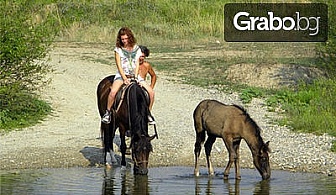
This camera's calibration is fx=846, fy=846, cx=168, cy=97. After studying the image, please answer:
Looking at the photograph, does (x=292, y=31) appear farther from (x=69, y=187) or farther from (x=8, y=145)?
(x=69, y=187)

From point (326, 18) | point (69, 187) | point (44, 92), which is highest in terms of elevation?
point (326, 18)

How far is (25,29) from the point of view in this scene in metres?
19.3

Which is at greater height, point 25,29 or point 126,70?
point 25,29

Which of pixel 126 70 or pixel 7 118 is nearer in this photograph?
pixel 126 70

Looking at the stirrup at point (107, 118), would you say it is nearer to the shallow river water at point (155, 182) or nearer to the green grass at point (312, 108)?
the shallow river water at point (155, 182)

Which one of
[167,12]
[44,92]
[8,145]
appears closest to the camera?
[8,145]

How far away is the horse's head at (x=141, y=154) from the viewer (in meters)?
13.0

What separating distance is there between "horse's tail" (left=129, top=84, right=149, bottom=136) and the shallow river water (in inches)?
30.3

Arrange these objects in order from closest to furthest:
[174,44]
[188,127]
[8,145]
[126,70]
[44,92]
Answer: [126,70] → [8,145] → [188,127] → [44,92] → [174,44]

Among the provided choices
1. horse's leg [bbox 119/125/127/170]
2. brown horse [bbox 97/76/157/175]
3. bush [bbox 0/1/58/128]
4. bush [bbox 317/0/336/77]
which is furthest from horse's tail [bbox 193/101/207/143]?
bush [bbox 317/0/336/77]

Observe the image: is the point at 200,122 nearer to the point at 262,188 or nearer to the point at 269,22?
the point at 262,188

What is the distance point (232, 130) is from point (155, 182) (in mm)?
1461

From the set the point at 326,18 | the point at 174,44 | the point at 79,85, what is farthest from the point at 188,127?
the point at 174,44

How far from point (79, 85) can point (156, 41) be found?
11066 mm
